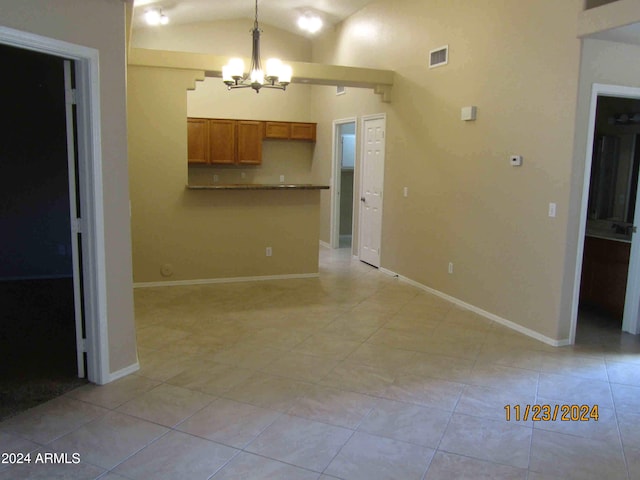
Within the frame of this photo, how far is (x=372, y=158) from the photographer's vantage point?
6.89m

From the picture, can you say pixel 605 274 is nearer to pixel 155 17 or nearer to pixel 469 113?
pixel 469 113

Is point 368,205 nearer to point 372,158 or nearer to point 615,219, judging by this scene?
point 372,158

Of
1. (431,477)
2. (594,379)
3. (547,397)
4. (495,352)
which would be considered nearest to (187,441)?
(431,477)

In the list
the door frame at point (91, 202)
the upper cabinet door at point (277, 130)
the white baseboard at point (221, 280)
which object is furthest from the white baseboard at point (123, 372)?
the upper cabinet door at point (277, 130)

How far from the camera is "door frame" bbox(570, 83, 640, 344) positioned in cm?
381

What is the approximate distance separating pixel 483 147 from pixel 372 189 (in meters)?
2.37

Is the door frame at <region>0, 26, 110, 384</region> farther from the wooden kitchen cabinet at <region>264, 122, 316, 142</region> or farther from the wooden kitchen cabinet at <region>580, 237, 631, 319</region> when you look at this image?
the wooden kitchen cabinet at <region>264, 122, 316, 142</region>

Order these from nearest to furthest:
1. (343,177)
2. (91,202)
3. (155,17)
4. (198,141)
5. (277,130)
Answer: (91,202) → (155,17) → (198,141) → (277,130) → (343,177)

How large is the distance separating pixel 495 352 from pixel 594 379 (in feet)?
2.26

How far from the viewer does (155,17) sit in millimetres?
7164

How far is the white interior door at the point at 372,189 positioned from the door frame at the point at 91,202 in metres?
4.21
